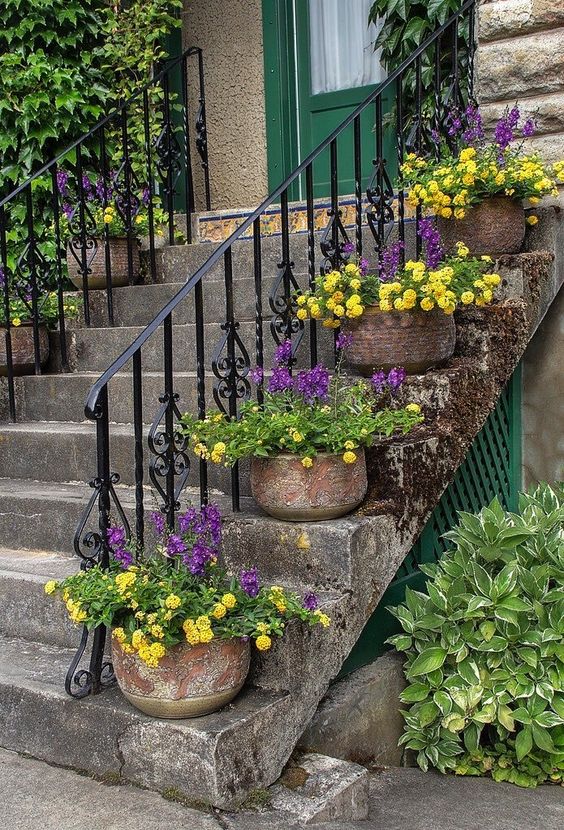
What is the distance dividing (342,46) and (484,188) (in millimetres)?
3074

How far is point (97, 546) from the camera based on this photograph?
297 cm

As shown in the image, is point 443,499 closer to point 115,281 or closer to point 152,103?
point 115,281

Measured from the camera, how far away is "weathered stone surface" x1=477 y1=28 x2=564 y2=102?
4.43 m

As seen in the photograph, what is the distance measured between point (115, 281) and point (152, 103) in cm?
169

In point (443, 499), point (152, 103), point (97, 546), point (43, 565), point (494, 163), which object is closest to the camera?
point (97, 546)

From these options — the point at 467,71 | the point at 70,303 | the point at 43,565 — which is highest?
Answer: the point at 467,71

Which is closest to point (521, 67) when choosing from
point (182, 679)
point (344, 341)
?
point (344, 341)

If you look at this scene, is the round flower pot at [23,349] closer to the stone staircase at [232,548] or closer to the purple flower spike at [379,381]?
the stone staircase at [232,548]

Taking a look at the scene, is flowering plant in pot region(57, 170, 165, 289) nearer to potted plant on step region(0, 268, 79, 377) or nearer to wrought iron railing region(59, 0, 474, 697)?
potted plant on step region(0, 268, 79, 377)

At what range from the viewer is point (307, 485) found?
304 centimetres

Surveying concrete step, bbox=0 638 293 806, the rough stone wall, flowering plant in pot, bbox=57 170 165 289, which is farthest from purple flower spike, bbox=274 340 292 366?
flowering plant in pot, bbox=57 170 165 289

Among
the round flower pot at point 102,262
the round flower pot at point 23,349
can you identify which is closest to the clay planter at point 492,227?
the round flower pot at point 102,262

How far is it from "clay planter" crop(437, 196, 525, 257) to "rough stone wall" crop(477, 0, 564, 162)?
0.55 meters

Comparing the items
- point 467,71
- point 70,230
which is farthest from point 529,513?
point 70,230
